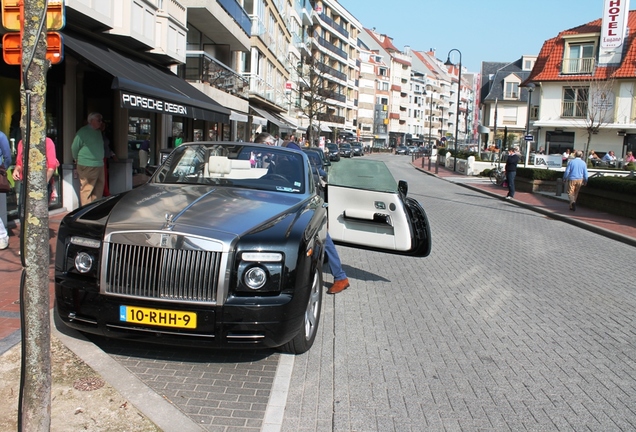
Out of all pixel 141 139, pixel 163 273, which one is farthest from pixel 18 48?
pixel 141 139

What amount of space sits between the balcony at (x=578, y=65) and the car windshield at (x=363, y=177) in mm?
41177

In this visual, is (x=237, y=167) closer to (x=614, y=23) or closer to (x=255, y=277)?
(x=255, y=277)

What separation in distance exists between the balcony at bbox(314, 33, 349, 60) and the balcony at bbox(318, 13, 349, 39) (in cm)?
235

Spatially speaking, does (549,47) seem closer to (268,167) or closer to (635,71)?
(635,71)

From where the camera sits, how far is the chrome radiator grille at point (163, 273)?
4.08 meters

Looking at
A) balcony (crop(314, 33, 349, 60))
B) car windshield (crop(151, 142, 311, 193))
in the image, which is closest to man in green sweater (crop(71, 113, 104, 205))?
car windshield (crop(151, 142, 311, 193))

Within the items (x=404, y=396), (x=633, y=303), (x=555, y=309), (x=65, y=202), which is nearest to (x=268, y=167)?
(x=404, y=396)

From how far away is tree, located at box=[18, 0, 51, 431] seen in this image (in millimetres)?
3086

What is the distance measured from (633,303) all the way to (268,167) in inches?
182

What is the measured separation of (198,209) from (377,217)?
2.80m

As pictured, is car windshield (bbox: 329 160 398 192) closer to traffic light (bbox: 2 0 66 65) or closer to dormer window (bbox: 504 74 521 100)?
traffic light (bbox: 2 0 66 65)

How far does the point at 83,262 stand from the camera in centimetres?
430

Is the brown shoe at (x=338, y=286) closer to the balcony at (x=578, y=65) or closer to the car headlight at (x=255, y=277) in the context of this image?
the car headlight at (x=255, y=277)

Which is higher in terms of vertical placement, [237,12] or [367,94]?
[367,94]
